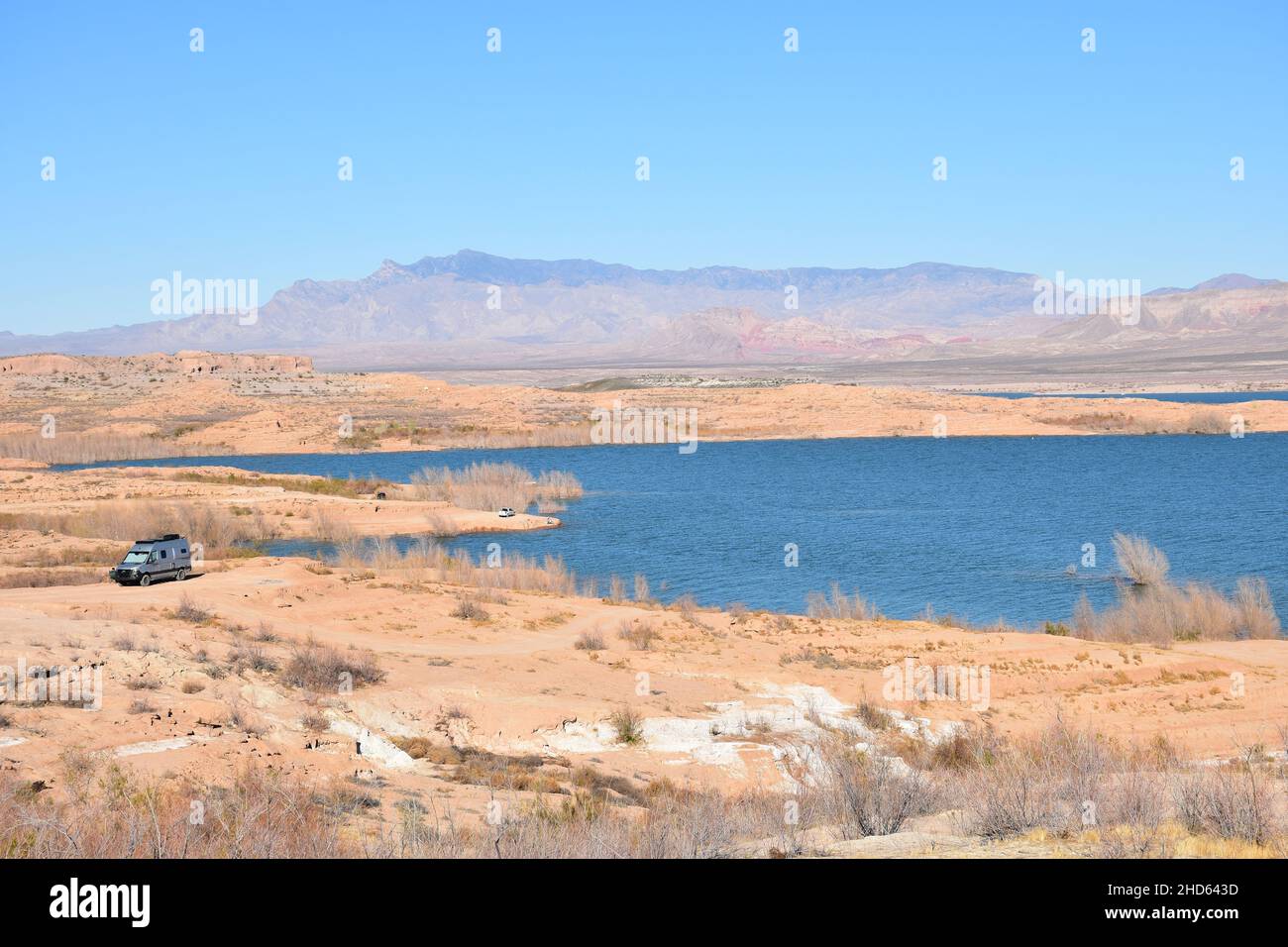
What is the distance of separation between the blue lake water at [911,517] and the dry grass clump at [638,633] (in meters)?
6.89

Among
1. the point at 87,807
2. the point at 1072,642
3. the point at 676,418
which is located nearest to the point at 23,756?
the point at 87,807

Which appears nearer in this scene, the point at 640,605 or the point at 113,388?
the point at 640,605

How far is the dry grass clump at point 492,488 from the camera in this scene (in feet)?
185

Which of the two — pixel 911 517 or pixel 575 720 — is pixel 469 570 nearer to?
pixel 575 720

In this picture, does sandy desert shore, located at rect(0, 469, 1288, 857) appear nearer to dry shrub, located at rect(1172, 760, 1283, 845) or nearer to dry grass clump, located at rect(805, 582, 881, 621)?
dry grass clump, located at rect(805, 582, 881, 621)

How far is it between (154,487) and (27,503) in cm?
632

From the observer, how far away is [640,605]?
101ft

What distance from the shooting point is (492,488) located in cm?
5756

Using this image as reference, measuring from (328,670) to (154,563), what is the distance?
43.0ft

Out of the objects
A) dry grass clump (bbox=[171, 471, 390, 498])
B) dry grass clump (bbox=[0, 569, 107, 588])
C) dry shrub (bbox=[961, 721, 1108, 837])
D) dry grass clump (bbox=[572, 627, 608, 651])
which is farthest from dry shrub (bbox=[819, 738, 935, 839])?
dry grass clump (bbox=[171, 471, 390, 498])

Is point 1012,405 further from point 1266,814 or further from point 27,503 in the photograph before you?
point 1266,814

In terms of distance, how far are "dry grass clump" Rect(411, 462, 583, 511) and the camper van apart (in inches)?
945

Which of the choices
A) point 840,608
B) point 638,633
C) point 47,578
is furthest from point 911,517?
point 47,578
